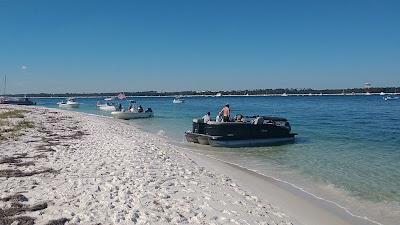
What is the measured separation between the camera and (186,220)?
26.4 ft

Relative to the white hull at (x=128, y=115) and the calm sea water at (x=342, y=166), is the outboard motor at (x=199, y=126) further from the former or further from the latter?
the white hull at (x=128, y=115)

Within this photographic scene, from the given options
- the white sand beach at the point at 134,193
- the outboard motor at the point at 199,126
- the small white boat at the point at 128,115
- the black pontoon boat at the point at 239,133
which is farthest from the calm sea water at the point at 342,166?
the small white boat at the point at 128,115

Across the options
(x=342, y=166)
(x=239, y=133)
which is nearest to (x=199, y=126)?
(x=239, y=133)

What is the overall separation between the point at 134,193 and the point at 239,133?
15.5 metres

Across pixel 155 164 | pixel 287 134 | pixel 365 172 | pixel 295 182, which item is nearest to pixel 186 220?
pixel 155 164

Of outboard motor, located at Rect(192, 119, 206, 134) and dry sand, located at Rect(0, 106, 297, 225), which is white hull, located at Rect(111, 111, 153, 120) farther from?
dry sand, located at Rect(0, 106, 297, 225)

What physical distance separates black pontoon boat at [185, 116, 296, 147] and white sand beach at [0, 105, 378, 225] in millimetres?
8533

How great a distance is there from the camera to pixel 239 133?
24.7 metres

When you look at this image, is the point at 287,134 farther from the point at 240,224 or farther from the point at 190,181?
the point at 240,224

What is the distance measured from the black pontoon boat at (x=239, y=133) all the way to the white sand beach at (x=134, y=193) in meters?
8.53

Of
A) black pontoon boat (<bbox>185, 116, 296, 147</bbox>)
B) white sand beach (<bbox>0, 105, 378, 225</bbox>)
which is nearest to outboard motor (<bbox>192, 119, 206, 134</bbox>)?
black pontoon boat (<bbox>185, 116, 296, 147</bbox>)

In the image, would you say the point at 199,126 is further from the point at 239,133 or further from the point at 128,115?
the point at 128,115

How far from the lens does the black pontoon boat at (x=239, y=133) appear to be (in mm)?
24391

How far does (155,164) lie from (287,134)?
14.8 meters
